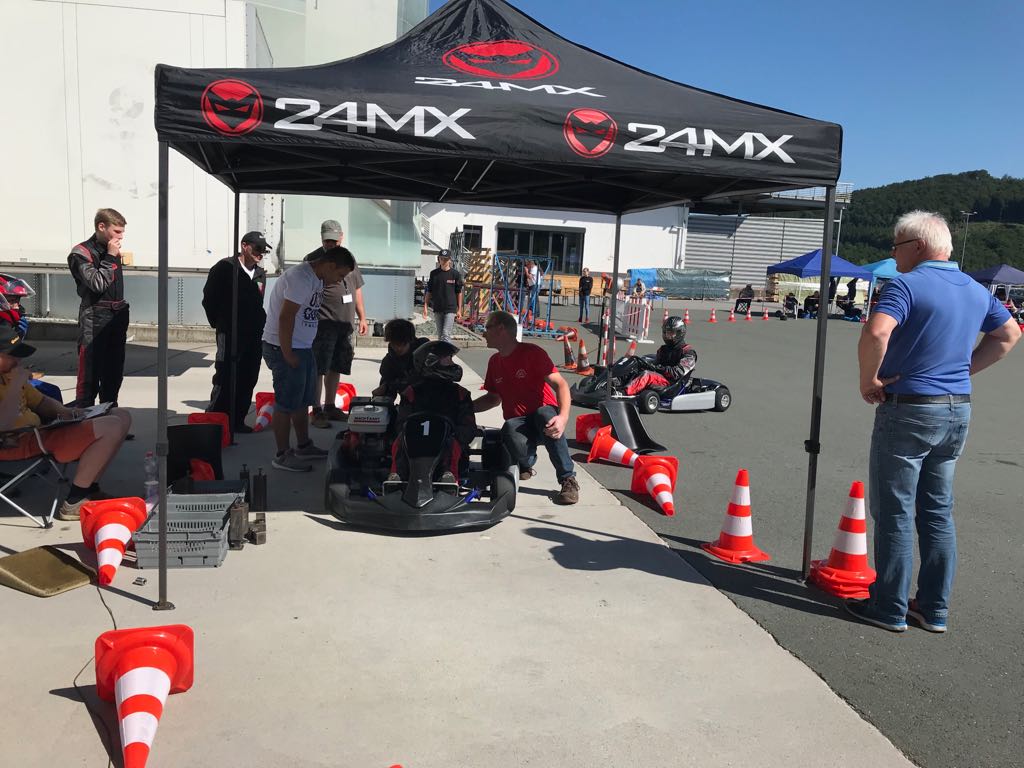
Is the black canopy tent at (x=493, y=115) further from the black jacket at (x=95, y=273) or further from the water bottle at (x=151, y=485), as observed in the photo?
the black jacket at (x=95, y=273)

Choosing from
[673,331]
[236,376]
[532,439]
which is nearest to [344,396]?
[236,376]

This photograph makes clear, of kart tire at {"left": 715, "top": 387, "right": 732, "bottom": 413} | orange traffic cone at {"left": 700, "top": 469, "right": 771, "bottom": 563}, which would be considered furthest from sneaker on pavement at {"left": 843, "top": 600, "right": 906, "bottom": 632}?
kart tire at {"left": 715, "top": 387, "right": 732, "bottom": 413}

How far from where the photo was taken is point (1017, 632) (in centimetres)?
392

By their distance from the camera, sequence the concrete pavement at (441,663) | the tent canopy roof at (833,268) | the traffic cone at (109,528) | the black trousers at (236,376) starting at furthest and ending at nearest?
the tent canopy roof at (833,268) < the black trousers at (236,376) < the traffic cone at (109,528) < the concrete pavement at (441,663)

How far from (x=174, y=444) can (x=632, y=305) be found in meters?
15.9

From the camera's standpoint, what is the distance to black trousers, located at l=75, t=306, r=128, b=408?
243 inches

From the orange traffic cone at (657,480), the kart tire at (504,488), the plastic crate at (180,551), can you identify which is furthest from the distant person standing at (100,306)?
the orange traffic cone at (657,480)

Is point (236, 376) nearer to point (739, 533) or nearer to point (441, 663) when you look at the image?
point (441, 663)

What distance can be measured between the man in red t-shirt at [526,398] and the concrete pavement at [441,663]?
78 centimetres

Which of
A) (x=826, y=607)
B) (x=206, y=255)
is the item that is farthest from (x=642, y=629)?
(x=206, y=255)

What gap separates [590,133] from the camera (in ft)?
13.2

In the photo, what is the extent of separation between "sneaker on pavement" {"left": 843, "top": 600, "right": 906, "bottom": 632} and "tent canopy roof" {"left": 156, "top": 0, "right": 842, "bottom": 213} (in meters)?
2.28

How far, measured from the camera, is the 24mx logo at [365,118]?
3684 mm

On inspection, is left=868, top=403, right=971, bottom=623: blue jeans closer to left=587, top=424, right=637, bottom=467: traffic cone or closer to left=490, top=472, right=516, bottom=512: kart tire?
left=490, top=472, right=516, bottom=512: kart tire
